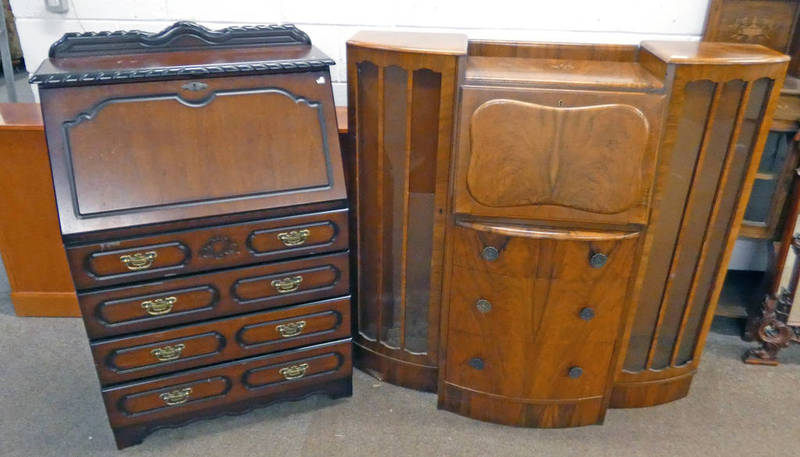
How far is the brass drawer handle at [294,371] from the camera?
72.2 inches

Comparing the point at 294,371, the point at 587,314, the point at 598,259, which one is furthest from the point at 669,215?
the point at 294,371

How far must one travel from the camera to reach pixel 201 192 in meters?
1.54

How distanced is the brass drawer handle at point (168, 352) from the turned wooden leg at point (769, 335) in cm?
209

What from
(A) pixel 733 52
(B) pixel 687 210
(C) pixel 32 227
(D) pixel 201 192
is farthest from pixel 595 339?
(C) pixel 32 227

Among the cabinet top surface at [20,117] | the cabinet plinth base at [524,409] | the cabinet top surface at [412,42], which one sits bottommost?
the cabinet plinth base at [524,409]

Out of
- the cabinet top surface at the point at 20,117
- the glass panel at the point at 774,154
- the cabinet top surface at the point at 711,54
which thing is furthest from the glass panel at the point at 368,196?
the glass panel at the point at 774,154

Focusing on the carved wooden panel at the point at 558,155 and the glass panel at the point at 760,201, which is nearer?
the carved wooden panel at the point at 558,155

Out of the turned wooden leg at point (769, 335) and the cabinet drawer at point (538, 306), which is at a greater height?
the cabinet drawer at point (538, 306)

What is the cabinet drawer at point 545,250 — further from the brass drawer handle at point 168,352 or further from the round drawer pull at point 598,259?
the brass drawer handle at point 168,352

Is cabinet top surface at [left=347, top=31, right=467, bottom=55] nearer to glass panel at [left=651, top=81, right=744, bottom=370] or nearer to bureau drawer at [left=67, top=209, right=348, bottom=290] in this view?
bureau drawer at [left=67, top=209, right=348, bottom=290]

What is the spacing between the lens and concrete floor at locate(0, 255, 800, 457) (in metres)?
1.78

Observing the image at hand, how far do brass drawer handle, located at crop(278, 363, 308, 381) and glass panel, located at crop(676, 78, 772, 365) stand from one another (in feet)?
4.23

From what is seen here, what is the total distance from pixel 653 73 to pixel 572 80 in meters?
0.27

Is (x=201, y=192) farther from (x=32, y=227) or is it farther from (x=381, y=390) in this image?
(x=32, y=227)
